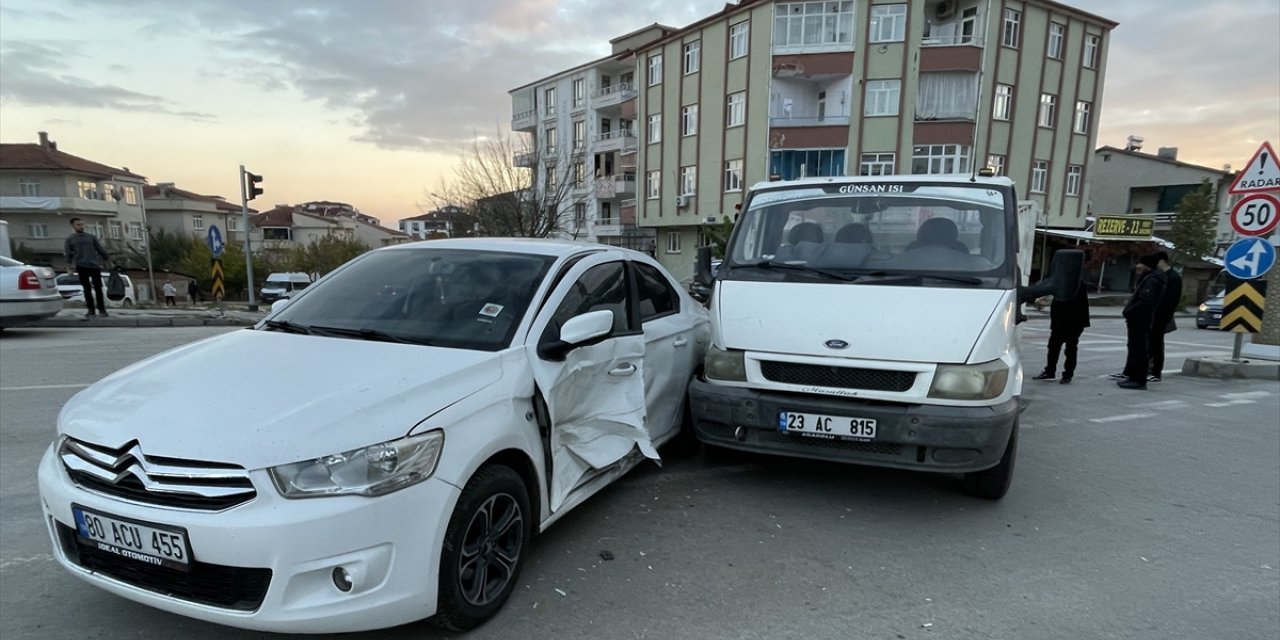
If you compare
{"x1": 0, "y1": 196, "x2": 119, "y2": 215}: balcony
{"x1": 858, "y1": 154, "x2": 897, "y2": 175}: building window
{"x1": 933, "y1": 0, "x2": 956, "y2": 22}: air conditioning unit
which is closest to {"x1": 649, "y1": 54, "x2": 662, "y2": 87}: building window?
{"x1": 858, "y1": 154, "x2": 897, "y2": 175}: building window

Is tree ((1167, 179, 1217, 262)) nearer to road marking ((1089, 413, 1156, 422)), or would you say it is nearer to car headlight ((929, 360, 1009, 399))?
road marking ((1089, 413, 1156, 422))

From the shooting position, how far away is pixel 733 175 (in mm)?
34031

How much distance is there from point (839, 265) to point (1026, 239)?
10.7 ft

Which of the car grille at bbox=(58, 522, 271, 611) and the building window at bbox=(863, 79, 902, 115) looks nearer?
the car grille at bbox=(58, 522, 271, 611)

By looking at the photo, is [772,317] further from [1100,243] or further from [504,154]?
[1100,243]

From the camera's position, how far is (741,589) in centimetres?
319

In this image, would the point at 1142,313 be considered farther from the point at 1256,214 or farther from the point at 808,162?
the point at 808,162

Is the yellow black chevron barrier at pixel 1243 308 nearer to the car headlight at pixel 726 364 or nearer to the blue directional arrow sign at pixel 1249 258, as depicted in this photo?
the blue directional arrow sign at pixel 1249 258

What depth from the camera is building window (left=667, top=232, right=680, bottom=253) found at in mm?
39719

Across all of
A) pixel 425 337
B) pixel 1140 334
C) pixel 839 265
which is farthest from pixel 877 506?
pixel 1140 334

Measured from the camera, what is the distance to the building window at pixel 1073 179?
3306cm

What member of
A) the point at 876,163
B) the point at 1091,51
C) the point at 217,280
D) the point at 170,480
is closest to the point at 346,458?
the point at 170,480

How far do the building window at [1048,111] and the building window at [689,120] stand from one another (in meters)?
17.0

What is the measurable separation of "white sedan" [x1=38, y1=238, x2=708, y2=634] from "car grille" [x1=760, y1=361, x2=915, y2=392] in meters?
1.21
